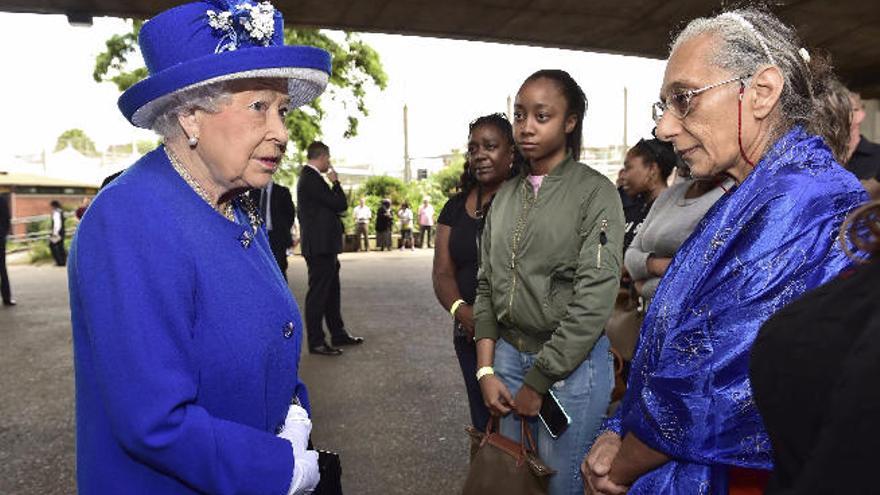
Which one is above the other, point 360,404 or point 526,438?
point 526,438

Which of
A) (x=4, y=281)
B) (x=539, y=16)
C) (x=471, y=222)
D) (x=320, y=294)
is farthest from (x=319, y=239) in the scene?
(x=4, y=281)

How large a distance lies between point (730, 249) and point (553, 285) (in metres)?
1.09

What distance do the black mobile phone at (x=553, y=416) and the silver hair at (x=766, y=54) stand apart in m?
1.24

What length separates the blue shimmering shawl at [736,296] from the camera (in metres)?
1.21

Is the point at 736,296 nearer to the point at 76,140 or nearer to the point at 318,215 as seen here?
the point at 318,215

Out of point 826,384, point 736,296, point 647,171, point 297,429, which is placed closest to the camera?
point 826,384

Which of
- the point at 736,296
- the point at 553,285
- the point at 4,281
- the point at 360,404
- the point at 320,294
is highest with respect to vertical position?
the point at 736,296

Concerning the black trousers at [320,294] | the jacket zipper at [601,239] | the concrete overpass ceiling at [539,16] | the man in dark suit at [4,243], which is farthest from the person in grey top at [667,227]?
the man in dark suit at [4,243]

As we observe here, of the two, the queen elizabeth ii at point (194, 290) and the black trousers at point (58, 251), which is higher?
the queen elizabeth ii at point (194, 290)

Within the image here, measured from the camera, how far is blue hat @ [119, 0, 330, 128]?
4.51 ft

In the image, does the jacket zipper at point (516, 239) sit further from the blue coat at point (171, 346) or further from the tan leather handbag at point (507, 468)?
the blue coat at point (171, 346)

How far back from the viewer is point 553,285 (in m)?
2.34

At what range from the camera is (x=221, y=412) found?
4.65ft

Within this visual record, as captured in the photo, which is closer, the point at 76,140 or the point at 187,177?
the point at 187,177
